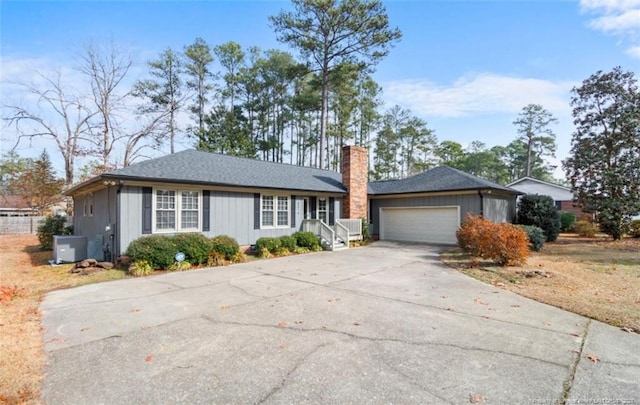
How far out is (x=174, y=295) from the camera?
6.45m

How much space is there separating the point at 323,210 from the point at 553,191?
2475cm


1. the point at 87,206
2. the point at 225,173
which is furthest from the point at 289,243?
the point at 87,206

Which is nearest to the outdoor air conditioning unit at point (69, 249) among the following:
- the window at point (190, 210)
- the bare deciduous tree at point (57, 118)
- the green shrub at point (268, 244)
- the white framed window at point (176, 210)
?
the white framed window at point (176, 210)

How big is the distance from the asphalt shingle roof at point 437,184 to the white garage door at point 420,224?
0.98 meters

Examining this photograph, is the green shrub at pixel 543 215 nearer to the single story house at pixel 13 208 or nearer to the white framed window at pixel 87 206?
the white framed window at pixel 87 206

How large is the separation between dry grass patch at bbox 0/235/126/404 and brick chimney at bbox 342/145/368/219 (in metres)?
10.0

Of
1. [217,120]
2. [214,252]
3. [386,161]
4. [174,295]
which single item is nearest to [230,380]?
[174,295]

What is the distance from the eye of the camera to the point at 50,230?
48.9 ft

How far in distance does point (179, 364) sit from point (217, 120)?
91.8 feet

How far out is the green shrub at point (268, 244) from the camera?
1186 centimetres

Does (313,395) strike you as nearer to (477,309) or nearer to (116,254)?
(477,309)

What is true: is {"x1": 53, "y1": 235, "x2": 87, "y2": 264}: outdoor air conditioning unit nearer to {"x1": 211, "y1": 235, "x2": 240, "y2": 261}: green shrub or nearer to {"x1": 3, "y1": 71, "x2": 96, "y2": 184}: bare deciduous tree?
{"x1": 211, "y1": 235, "x2": 240, "y2": 261}: green shrub

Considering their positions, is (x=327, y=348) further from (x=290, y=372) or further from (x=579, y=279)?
(x=579, y=279)

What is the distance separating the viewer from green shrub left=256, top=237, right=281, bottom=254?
1186 centimetres
